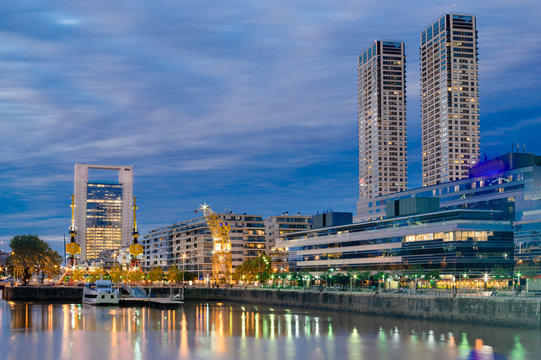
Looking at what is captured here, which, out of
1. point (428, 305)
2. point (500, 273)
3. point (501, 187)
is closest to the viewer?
point (428, 305)

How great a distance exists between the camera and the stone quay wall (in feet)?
242

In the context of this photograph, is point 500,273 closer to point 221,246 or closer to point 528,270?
point 528,270

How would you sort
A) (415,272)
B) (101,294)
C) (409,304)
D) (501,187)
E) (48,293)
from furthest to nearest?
(48,293) < (501,187) < (101,294) < (415,272) < (409,304)

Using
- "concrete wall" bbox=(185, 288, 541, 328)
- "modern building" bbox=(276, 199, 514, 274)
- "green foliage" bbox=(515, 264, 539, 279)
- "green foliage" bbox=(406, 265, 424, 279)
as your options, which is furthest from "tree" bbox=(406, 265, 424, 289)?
"green foliage" bbox=(515, 264, 539, 279)

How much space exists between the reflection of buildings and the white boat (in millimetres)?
57347

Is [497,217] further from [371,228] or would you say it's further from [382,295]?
[382,295]

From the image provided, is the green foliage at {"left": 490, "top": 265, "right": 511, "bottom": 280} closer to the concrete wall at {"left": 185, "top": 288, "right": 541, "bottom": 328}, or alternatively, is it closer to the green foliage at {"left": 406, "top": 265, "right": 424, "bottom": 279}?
the green foliage at {"left": 406, "top": 265, "right": 424, "bottom": 279}

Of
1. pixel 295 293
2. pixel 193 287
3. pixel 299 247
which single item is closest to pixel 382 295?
pixel 295 293

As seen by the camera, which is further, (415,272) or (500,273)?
(415,272)

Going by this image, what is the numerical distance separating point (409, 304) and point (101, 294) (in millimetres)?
77197

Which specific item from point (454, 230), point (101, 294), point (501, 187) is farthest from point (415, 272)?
point (101, 294)

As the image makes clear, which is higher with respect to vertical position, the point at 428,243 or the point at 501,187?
the point at 501,187

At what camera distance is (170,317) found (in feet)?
336

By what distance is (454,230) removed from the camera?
132375 millimetres
